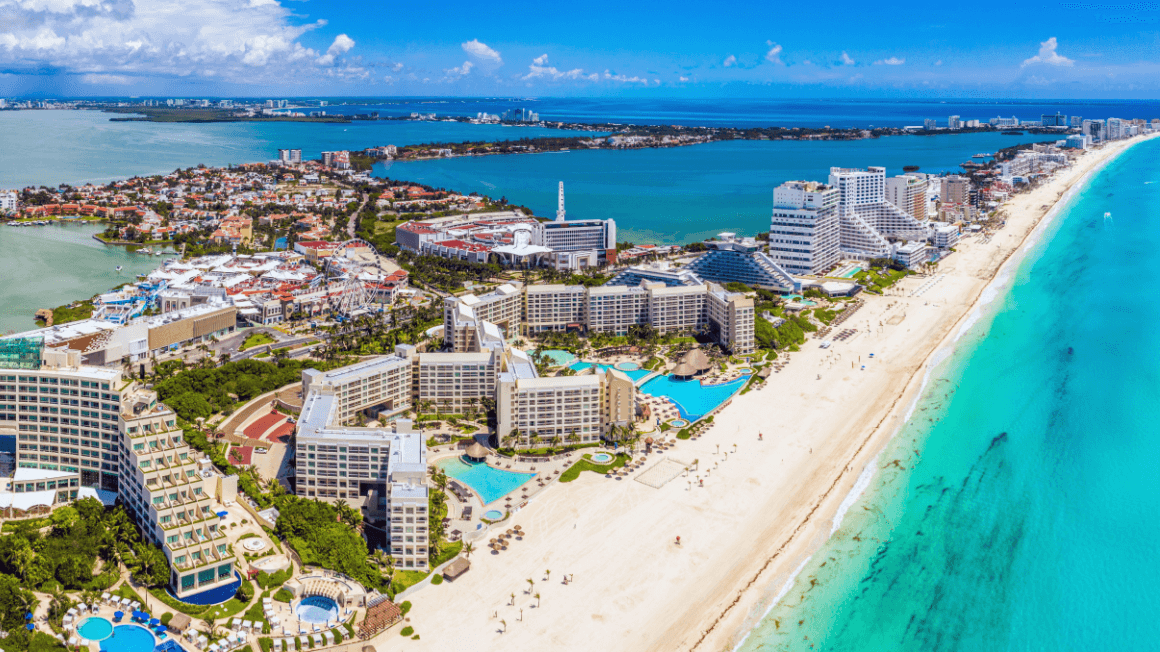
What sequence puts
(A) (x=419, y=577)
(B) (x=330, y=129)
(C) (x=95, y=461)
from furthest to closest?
1. (B) (x=330, y=129)
2. (C) (x=95, y=461)
3. (A) (x=419, y=577)

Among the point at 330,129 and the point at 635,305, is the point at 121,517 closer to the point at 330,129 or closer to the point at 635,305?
the point at 635,305

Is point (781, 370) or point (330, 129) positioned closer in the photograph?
point (781, 370)

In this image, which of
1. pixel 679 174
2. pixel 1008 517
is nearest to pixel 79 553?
pixel 1008 517

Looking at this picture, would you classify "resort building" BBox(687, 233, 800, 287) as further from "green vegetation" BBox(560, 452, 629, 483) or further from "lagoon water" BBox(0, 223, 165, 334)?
"lagoon water" BBox(0, 223, 165, 334)

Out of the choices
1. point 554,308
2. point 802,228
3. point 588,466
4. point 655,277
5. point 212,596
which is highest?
point 802,228

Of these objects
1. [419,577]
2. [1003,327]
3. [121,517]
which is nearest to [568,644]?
[419,577]

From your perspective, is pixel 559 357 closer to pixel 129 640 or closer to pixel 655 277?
pixel 655 277
